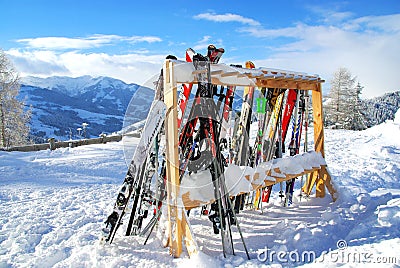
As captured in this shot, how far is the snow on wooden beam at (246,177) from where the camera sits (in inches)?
122

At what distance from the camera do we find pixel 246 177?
354 cm

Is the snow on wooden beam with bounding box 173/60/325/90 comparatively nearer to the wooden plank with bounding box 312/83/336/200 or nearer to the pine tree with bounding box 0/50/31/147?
the wooden plank with bounding box 312/83/336/200

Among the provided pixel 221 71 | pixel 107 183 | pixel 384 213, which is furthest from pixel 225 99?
pixel 107 183

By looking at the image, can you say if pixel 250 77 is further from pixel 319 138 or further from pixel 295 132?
pixel 319 138

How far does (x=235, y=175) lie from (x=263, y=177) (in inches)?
20.1

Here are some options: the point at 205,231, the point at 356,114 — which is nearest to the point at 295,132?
the point at 205,231

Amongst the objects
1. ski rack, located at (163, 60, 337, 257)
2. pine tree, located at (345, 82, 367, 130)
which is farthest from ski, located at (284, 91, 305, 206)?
pine tree, located at (345, 82, 367, 130)

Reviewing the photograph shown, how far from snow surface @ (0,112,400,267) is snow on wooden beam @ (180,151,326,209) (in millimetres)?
515

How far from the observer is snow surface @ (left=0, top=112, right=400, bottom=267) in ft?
9.22

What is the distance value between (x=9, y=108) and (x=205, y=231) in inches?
760

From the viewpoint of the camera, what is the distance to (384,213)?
347cm

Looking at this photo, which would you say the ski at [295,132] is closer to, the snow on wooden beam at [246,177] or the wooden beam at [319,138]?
the wooden beam at [319,138]

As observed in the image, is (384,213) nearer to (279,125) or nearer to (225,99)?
(279,125)

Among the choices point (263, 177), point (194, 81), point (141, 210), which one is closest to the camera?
point (194, 81)
